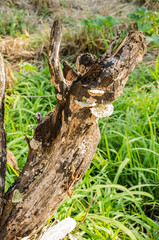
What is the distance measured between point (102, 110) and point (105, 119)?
4.07 ft

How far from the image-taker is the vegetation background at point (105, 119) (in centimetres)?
129

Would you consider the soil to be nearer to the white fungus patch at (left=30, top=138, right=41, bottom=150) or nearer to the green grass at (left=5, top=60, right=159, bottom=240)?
the green grass at (left=5, top=60, right=159, bottom=240)

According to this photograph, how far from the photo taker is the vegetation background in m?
1.29

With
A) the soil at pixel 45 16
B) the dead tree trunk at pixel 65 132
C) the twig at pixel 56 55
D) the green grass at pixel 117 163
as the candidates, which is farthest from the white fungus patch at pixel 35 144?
the soil at pixel 45 16

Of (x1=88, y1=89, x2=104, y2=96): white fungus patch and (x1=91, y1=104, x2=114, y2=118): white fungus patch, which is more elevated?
(x1=88, y1=89, x2=104, y2=96): white fungus patch

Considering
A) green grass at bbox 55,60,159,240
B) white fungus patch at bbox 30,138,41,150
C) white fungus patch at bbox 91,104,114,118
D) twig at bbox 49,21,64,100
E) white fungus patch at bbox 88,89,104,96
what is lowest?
green grass at bbox 55,60,159,240

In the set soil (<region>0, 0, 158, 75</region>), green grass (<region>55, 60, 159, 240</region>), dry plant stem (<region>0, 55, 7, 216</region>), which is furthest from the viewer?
soil (<region>0, 0, 158, 75</region>)

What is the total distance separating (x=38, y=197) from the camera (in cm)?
86

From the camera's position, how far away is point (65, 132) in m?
0.82

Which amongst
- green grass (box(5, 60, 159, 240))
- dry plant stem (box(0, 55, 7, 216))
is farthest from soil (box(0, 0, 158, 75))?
dry plant stem (box(0, 55, 7, 216))

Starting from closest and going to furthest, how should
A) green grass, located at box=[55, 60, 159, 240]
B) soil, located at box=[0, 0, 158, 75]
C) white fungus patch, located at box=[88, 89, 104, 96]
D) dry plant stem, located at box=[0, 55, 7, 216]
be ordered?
white fungus patch, located at box=[88, 89, 104, 96] < dry plant stem, located at box=[0, 55, 7, 216] < green grass, located at box=[55, 60, 159, 240] < soil, located at box=[0, 0, 158, 75]

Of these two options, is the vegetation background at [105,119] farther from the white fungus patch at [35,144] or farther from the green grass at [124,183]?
the white fungus patch at [35,144]

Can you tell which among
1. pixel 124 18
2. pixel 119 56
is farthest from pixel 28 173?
→ pixel 124 18

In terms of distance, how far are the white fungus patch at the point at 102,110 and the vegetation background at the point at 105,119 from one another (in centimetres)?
40
